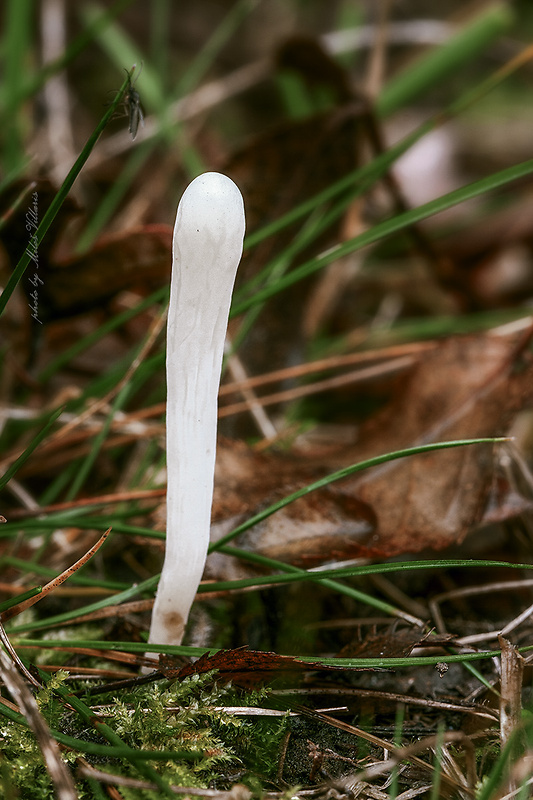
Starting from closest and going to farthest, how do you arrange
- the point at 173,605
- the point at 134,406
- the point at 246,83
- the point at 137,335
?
the point at 173,605, the point at 134,406, the point at 137,335, the point at 246,83

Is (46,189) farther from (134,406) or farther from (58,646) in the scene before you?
(58,646)

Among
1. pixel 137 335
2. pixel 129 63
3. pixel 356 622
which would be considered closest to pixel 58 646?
pixel 356 622

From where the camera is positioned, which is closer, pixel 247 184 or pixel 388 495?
pixel 388 495

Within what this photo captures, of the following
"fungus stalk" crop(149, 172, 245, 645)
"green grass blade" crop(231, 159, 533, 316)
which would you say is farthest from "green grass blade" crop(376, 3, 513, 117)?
"fungus stalk" crop(149, 172, 245, 645)

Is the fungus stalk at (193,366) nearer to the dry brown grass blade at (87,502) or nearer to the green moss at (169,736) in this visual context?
the green moss at (169,736)

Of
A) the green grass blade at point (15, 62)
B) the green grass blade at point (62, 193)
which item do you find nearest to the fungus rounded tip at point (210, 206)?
the green grass blade at point (62, 193)

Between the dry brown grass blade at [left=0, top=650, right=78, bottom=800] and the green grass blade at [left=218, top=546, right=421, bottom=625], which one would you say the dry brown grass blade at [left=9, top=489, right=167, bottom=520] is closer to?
the green grass blade at [left=218, top=546, right=421, bottom=625]

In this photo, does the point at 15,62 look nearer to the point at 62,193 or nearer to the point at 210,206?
the point at 62,193
